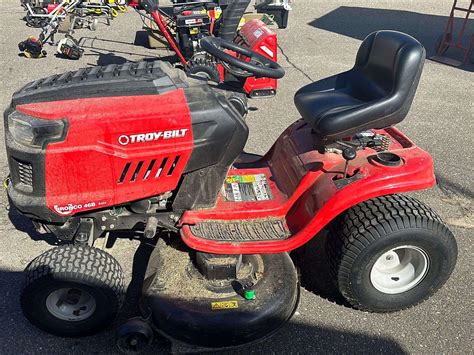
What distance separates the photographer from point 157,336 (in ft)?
7.44

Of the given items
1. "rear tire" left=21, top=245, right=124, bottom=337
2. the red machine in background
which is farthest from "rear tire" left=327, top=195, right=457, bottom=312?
the red machine in background

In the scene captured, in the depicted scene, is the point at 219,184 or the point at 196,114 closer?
the point at 196,114

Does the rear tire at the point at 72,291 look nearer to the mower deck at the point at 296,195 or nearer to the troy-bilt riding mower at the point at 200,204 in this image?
the troy-bilt riding mower at the point at 200,204

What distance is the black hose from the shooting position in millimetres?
5660

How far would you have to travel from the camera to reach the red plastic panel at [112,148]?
2008 millimetres

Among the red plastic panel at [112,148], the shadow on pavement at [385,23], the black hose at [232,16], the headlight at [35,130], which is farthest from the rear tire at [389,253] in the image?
the shadow on pavement at [385,23]

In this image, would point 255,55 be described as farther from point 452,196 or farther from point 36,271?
point 452,196

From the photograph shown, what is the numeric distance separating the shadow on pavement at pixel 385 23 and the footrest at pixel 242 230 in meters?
7.15

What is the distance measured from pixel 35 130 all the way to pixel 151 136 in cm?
53

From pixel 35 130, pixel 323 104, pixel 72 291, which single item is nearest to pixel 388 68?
pixel 323 104

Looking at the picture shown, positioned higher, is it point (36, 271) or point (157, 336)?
point (36, 271)

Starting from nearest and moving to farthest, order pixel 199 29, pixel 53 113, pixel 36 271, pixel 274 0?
pixel 53 113, pixel 36 271, pixel 199 29, pixel 274 0

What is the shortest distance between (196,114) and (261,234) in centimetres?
76

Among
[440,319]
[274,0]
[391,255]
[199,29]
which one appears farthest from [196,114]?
[274,0]
